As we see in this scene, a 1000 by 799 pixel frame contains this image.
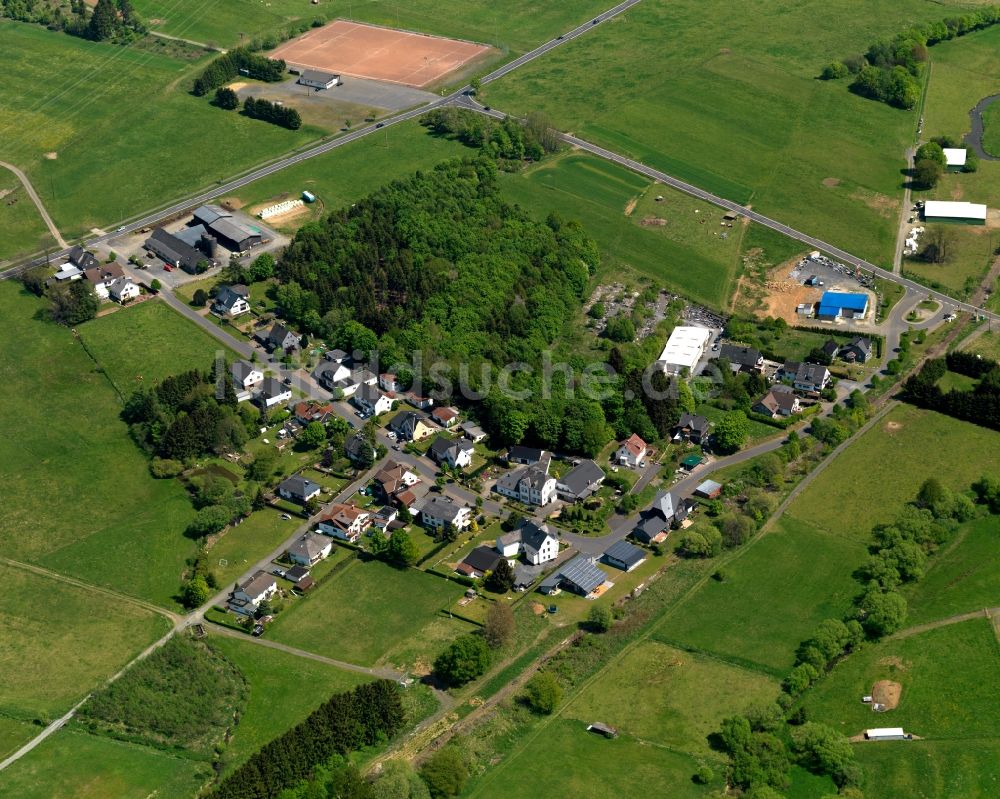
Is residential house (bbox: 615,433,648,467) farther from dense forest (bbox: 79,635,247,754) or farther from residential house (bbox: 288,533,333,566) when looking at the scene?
dense forest (bbox: 79,635,247,754)

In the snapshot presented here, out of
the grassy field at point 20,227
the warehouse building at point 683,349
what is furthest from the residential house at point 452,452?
the grassy field at point 20,227

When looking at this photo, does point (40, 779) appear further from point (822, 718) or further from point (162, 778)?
point (822, 718)

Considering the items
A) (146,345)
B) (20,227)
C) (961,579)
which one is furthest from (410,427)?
(20,227)

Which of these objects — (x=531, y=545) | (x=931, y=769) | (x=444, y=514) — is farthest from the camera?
(x=444, y=514)

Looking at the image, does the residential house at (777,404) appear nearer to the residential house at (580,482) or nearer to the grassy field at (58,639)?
the residential house at (580,482)

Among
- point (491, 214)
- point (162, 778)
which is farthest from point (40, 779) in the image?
point (491, 214)

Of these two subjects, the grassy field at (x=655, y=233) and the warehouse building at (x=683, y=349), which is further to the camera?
the grassy field at (x=655, y=233)

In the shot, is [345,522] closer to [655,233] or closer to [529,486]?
[529,486]

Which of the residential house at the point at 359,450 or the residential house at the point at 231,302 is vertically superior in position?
the residential house at the point at 231,302
